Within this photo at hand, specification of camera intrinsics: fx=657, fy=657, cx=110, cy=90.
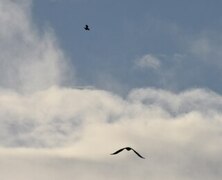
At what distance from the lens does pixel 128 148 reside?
165m
